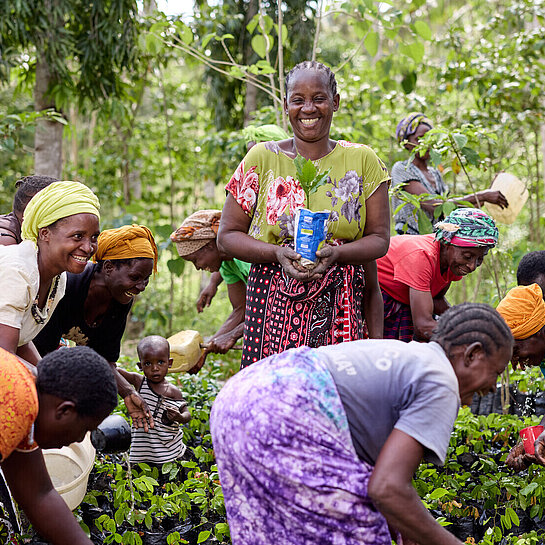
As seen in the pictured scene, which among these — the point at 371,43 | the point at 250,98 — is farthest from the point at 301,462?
the point at 250,98

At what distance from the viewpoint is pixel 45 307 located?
2955 millimetres

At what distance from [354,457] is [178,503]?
5.15 feet

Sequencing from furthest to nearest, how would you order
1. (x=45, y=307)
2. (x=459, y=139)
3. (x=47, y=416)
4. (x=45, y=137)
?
1. (x=45, y=137)
2. (x=459, y=139)
3. (x=45, y=307)
4. (x=47, y=416)

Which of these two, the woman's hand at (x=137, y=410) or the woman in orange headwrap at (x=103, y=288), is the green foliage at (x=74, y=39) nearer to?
the woman in orange headwrap at (x=103, y=288)

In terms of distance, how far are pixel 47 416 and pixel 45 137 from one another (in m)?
4.88

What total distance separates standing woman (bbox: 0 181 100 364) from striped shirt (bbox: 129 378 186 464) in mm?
970

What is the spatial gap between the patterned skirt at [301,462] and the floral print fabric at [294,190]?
92 cm

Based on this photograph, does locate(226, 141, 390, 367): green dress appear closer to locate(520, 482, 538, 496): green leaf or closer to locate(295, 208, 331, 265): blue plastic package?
locate(295, 208, 331, 265): blue plastic package

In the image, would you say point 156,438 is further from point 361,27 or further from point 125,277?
point 361,27

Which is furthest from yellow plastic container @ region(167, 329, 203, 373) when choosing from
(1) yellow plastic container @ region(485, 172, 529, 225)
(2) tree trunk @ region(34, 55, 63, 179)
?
(2) tree trunk @ region(34, 55, 63, 179)

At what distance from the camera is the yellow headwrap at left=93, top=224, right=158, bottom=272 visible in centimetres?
350

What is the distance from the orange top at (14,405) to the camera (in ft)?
6.73

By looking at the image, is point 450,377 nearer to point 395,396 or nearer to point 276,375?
point 395,396

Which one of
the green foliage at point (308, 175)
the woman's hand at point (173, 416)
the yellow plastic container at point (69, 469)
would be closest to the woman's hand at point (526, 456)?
the green foliage at point (308, 175)
